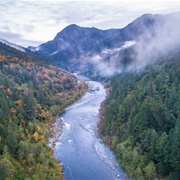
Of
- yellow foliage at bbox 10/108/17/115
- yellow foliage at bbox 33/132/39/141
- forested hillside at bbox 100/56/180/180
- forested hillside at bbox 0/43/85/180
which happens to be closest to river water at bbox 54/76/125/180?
forested hillside at bbox 100/56/180/180

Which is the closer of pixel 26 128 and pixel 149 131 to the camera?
pixel 149 131

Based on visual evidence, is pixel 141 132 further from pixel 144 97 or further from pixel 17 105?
pixel 17 105

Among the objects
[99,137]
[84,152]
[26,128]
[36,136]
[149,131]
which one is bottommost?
[84,152]

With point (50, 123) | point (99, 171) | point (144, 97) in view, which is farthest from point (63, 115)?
point (99, 171)

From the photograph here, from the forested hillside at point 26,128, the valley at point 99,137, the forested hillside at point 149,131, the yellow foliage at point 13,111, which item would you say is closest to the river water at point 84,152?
the valley at point 99,137

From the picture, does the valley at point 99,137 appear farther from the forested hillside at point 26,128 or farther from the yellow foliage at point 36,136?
the yellow foliage at point 36,136

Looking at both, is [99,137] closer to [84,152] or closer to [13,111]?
[84,152]

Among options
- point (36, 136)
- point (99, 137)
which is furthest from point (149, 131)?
point (36, 136)
